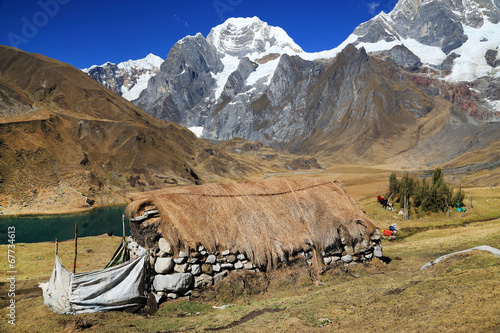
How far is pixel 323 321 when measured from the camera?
12.1m

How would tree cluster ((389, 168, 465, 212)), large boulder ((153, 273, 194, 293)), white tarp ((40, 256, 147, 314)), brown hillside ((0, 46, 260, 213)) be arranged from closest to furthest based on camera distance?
white tarp ((40, 256, 147, 314)) < large boulder ((153, 273, 194, 293)) < tree cluster ((389, 168, 465, 212)) < brown hillside ((0, 46, 260, 213))

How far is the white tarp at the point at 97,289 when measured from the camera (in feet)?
48.4

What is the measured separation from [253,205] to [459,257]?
13021 millimetres

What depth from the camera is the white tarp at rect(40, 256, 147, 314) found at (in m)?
14.7

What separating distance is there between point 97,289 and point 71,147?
10346 cm

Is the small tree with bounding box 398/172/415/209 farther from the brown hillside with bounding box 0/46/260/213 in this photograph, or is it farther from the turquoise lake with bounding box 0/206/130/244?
the brown hillside with bounding box 0/46/260/213

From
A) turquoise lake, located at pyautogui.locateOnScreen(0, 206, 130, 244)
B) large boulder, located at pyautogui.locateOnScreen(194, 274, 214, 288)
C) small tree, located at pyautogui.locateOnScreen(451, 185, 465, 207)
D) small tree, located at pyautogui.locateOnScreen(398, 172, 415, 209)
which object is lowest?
turquoise lake, located at pyautogui.locateOnScreen(0, 206, 130, 244)

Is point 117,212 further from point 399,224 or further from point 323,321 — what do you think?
point 323,321

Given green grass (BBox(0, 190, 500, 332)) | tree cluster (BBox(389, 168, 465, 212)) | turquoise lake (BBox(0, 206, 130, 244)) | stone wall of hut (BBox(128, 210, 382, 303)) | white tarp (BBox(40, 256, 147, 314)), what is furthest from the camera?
turquoise lake (BBox(0, 206, 130, 244))

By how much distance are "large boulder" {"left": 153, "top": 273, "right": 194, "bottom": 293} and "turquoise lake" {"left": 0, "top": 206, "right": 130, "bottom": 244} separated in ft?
147

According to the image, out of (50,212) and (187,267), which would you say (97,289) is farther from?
(50,212)

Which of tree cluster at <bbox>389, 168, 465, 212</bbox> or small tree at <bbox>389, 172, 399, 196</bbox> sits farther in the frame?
small tree at <bbox>389, 172, 399, 196</bbox>

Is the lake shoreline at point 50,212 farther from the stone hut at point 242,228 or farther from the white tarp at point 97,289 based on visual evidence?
the white tarp at point 97,289

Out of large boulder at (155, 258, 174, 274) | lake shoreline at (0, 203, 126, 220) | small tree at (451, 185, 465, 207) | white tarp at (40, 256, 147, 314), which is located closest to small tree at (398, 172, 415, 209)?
small tree at (451, 185, 465, 207)
